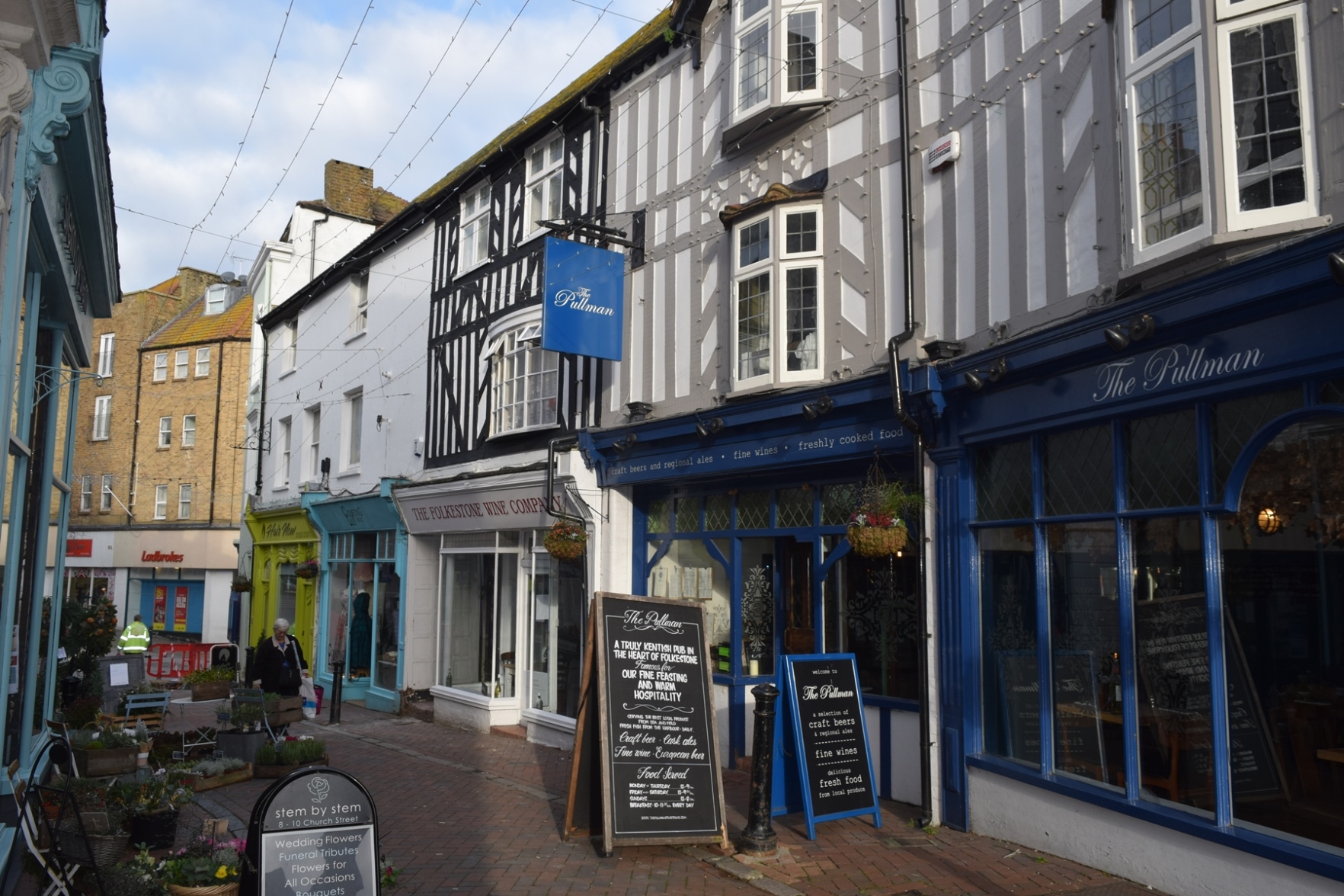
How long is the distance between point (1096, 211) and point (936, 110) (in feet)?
6.61

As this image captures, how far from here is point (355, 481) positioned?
18281 millimetres

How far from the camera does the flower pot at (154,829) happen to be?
6.66m

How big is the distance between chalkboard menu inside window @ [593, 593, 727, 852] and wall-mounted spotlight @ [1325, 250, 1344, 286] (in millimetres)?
4679

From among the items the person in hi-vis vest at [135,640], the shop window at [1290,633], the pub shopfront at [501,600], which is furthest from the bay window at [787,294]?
the person in hi-vis vest at [135,640]

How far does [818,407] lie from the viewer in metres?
8.68

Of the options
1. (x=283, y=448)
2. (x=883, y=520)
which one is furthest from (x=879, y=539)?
(x=283, y=448)

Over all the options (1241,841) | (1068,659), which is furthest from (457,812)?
(1241,841)

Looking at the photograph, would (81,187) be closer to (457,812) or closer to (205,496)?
(457,812)

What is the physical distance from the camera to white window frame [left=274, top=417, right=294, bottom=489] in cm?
2173

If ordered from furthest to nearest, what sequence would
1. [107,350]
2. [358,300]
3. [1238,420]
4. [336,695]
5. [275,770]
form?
[107,350], [358,300], [336,695], [275,770], [1238,420]

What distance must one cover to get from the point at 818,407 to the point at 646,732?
318cm

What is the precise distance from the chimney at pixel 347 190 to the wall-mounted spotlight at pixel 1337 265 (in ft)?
70.5

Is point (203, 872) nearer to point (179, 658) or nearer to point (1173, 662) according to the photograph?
point (1173, 662)

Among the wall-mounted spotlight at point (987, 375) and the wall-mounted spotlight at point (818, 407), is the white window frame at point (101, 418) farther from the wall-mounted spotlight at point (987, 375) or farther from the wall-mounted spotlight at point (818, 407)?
the wall-mounted spotlight at point (987, 375)
